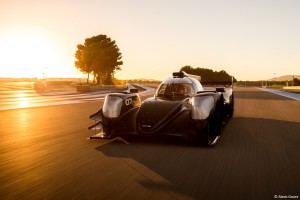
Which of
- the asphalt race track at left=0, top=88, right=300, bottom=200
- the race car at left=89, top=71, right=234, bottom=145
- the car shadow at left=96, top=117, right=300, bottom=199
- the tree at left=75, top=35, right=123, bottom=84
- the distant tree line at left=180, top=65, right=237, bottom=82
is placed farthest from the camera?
the distant tree line at left=180, top=65, right=237, bottom=82

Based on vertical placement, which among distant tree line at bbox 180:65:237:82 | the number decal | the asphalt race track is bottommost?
the asphalt race track

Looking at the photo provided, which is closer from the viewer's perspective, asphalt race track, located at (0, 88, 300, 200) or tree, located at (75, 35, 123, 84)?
asphalt race track, located at (0, 88, 300, 200)

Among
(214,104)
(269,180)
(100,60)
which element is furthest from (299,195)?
(100,60)

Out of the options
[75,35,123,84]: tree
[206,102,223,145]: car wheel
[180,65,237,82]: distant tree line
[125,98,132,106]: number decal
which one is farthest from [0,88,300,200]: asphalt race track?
[180,65,237,82]: distant tree line

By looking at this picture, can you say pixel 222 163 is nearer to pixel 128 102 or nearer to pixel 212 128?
pixel 212 128

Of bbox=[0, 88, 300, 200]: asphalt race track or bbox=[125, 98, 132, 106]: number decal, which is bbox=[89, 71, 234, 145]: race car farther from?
bbox=[0, 88, 300, 200]: asphalt race track

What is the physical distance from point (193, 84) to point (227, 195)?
4.73 meters

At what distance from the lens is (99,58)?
209 feet

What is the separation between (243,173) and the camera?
4.50 m

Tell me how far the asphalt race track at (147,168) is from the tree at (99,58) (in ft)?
190

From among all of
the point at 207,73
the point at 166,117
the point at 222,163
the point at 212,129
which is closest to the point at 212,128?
the point at 212,129

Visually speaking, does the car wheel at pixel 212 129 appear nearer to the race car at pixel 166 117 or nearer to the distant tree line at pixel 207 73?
the race car at pixel 166 117

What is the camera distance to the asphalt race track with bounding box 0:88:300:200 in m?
3.70

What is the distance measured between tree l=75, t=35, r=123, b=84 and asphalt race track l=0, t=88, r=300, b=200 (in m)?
57.8
